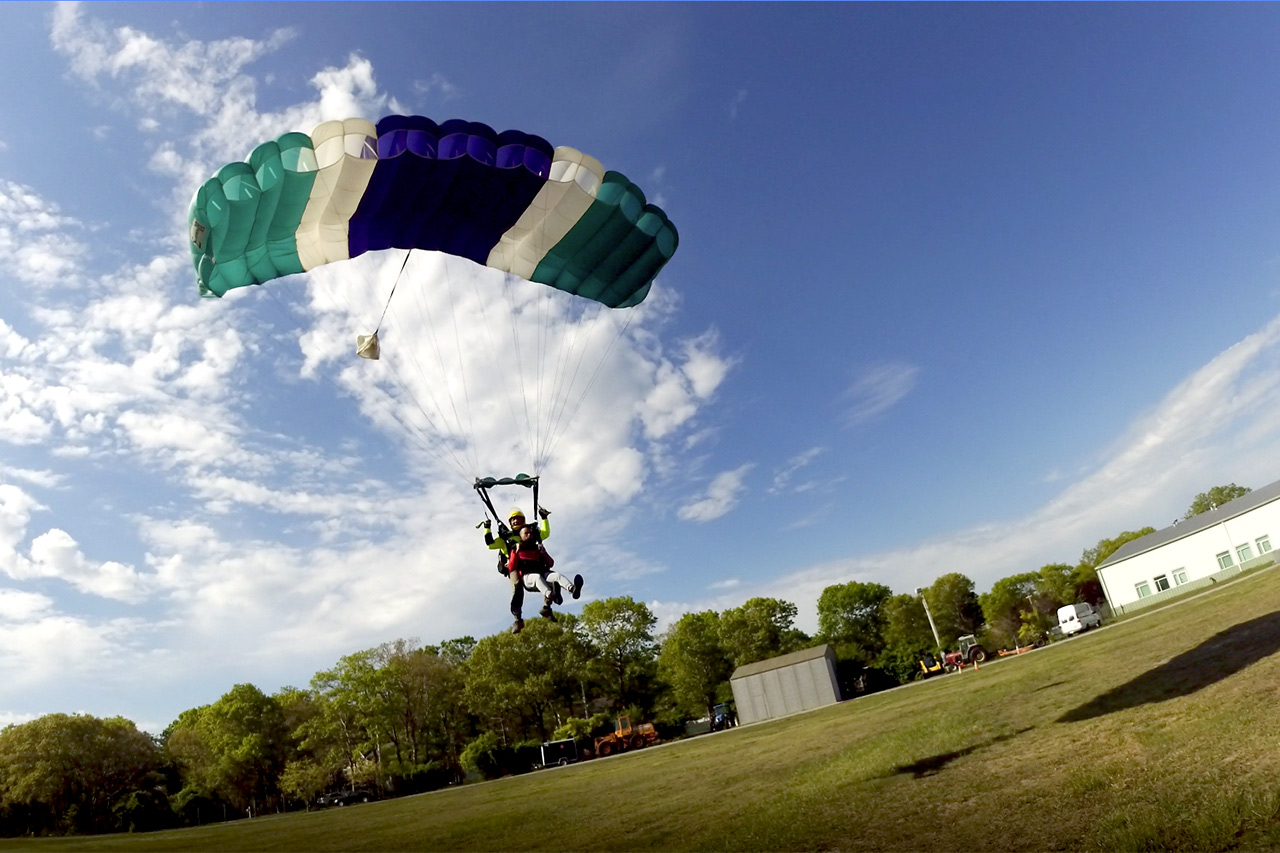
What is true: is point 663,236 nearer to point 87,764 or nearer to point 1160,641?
point 1160,641

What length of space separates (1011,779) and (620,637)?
49298 millimetres

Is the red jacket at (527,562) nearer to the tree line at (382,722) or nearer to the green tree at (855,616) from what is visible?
the tree line at (382,722)

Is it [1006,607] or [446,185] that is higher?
[446,185]

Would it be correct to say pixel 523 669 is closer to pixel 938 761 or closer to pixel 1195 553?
pixel 938 761

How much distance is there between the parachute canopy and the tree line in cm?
3773

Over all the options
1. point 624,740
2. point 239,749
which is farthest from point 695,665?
point 239,749

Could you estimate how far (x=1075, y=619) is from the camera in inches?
1475

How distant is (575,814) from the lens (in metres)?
14.6

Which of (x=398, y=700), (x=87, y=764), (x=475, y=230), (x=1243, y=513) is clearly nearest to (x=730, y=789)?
(x=475, y=230)

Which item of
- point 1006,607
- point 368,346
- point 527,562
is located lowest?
point 1006,607

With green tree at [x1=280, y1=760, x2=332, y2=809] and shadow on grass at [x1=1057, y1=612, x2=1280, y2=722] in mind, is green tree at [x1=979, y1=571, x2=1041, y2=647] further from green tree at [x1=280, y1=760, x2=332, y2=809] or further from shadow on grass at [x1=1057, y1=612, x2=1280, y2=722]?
shadow on grass at [x1=1057, y1=612, x2=1280, y2=722]

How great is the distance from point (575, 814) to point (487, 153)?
506 inches

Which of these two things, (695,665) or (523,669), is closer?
(523,669)

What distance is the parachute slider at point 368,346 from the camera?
43.1ft
